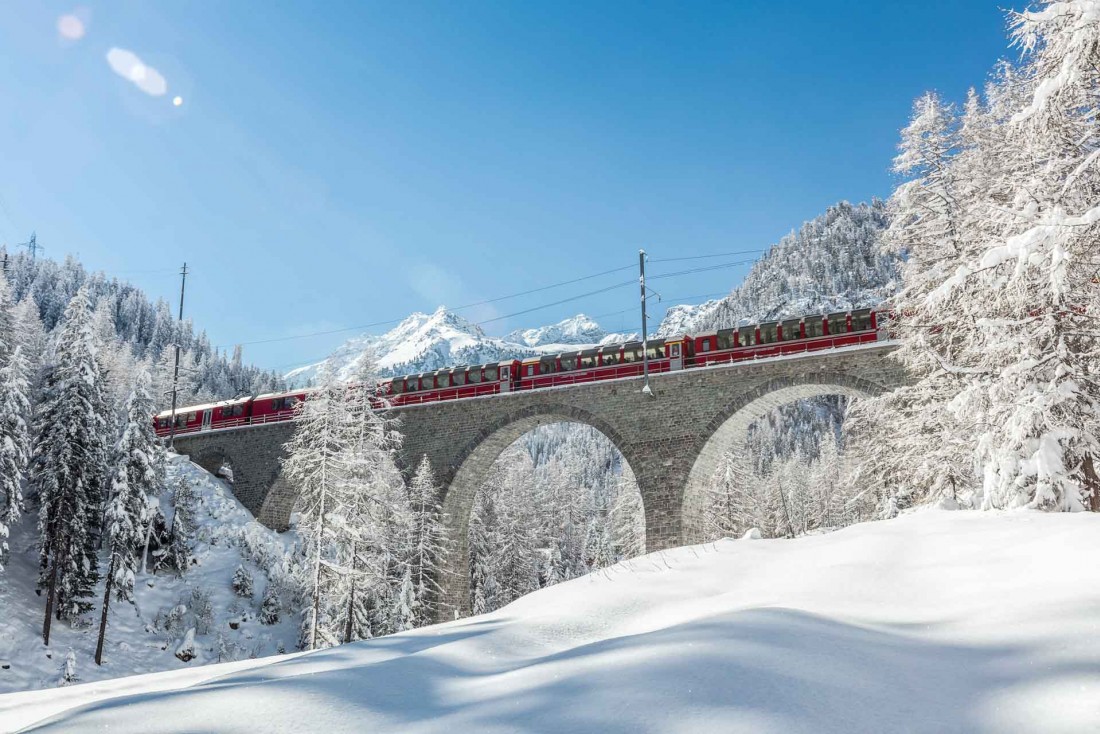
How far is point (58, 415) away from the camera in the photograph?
26.9m

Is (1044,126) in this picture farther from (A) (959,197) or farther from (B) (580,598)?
(A) (959,197)

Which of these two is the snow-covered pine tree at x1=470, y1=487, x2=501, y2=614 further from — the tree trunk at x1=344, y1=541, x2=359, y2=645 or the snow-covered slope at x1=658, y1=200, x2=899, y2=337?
the snow-covered slope at x1=658, y1=200, x2=899, y2=337

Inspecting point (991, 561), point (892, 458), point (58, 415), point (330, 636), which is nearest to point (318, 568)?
point (330, 636)

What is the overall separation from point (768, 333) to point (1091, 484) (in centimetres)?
1515

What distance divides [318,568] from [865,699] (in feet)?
74.4

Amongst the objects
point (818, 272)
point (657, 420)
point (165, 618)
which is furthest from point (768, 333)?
point (818, 272)

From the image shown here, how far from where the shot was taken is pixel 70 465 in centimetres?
2662

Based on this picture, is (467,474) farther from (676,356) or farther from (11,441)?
(11,441)

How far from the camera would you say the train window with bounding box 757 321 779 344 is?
87.8 feet

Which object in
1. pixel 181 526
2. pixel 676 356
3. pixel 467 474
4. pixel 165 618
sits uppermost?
pixel 676 356

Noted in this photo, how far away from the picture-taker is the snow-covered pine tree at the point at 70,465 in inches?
1038

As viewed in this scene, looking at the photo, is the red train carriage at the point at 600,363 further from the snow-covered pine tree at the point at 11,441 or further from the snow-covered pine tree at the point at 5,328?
the snow-covered pine tree at the point at 5,328

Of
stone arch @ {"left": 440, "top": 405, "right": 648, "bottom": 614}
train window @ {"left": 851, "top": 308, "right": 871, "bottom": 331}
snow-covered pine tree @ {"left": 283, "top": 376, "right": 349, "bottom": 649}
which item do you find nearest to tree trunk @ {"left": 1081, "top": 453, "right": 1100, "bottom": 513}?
train window @ {"left": 851, "top": 308, "right": 871, "bottom": 331}

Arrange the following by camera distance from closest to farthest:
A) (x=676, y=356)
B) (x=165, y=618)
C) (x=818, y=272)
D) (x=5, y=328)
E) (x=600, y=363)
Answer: (x=676, y=356)
(x=165, y=618)
(x=600, y=363)
(x=5, y=328)
(x=818, y=272)
